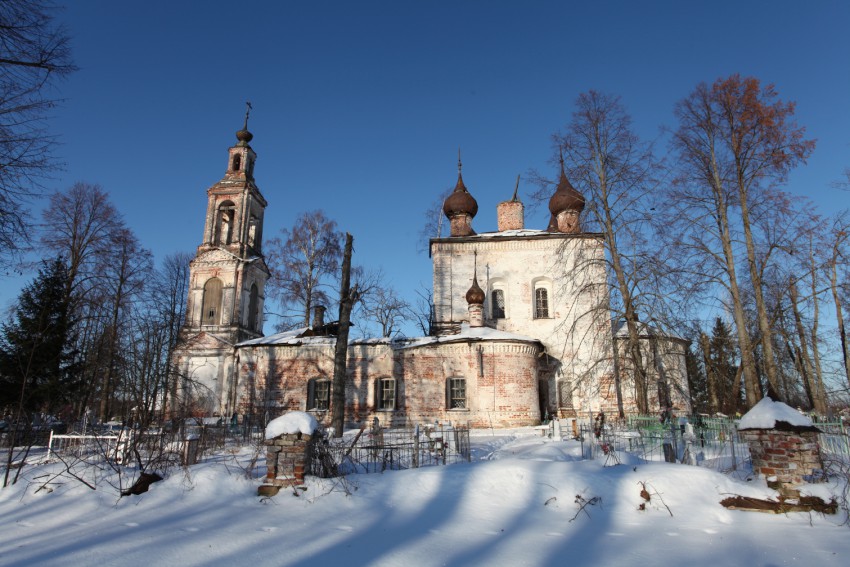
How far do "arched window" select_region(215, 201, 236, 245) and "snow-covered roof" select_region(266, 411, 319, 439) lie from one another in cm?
2269

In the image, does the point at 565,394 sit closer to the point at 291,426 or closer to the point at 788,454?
the point at 788,454

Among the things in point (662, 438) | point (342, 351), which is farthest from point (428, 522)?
point (342, 351)

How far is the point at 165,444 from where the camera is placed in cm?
920

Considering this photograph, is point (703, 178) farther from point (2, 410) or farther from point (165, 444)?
point (2, 410)

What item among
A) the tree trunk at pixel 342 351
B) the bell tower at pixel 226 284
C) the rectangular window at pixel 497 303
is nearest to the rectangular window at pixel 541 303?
the rectangular window at pixel 497 303

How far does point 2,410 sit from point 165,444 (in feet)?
40.7

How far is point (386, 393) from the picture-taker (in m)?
22.0

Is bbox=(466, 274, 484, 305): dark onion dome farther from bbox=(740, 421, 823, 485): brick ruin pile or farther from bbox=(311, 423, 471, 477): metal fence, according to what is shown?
bbox=(740, 421, 823, 485): brick ruin pile

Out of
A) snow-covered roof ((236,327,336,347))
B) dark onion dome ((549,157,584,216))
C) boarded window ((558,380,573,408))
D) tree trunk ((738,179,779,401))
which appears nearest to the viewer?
tree trunk ((738,179,779,401))

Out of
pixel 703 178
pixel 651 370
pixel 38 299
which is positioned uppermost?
pixel 703 178

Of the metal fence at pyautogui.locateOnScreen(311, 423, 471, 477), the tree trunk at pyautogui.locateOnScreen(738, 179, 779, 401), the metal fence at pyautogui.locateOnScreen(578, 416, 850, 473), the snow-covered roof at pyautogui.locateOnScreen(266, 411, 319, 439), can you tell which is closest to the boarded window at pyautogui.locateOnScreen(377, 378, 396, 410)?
the metal fence at pyautogui.locateOnScreen(578, 416, 850, 473)

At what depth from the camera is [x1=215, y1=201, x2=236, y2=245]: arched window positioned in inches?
1118

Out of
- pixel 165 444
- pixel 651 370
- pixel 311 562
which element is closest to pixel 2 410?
pixel 165 444

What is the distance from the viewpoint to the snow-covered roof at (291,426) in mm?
7242
